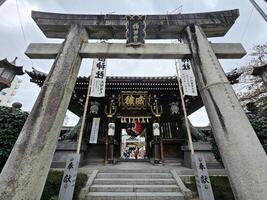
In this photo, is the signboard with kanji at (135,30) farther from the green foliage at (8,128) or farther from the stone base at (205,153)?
the stone base at (205,153)

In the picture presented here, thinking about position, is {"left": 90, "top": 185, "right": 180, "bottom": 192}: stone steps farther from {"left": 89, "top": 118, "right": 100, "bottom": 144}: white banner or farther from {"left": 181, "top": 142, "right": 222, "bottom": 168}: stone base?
{"left": 89, "top": 118, "right": 100, "bottom": 144}: white banner

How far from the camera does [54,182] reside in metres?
5.44

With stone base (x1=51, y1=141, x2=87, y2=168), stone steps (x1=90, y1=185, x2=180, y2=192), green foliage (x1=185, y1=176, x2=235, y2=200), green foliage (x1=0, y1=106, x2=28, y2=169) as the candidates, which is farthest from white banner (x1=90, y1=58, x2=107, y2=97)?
green foliage (x1=185, y1=176, x2=235, y2=200)

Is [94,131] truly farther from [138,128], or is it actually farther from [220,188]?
[220,188]

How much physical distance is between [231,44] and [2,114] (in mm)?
7900

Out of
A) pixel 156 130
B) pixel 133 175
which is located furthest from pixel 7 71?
pixel 156 130

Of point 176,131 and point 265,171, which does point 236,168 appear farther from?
point 176,131

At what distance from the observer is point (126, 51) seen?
4.66m

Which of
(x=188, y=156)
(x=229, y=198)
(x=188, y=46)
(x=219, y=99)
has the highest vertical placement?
(x=188, y=46)

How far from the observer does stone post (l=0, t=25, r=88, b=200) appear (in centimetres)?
271

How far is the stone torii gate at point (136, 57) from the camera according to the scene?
110 inches

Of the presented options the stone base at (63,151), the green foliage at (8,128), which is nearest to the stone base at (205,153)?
the stone base at (63,151)

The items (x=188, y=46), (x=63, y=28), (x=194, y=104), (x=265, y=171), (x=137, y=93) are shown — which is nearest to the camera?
(x=265, y=171)

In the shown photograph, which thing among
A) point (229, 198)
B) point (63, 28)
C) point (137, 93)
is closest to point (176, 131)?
point (137, 93)
